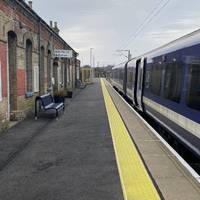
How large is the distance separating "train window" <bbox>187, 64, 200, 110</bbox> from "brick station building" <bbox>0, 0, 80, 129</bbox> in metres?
5.66

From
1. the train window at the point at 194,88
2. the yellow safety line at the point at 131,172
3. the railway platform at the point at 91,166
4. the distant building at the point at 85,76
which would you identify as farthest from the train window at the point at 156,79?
the distant building at the point at 85,76

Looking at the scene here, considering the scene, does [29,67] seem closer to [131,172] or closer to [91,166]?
[91,166]

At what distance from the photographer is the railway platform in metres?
5.06

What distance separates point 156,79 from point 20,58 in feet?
16.4

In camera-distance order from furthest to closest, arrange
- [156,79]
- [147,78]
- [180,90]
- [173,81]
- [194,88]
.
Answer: [147,78] → [156,79] → [173,81] → [180,90] → [194,88]

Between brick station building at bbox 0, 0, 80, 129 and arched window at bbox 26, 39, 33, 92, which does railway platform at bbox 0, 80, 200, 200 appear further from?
arched window at bbox 26, 39, 33, 92

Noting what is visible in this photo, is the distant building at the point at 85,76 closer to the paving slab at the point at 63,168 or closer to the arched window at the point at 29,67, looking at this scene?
the arched window at the point at 29,67

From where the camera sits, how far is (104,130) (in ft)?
34.8

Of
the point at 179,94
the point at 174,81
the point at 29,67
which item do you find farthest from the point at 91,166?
the point at 29,67

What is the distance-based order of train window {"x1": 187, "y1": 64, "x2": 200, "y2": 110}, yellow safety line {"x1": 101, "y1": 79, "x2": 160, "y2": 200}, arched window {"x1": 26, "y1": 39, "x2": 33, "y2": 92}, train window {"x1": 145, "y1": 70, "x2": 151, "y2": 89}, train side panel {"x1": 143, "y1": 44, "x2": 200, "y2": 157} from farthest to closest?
1. arched window {"x1": 26, "y1": 39, "x2": 33, "y2": 92}
2. train window {"x1": 145, "y1": 70, "x2": 151, "y2": 89}
3. train side panel {"x1": 143, "y1": 44, "x2": 200, "y2": 157}
4. train window {"x1": 187, "y1": 64, "x2": 200, "y2": 110}
5. yellow safety line {"x1": 101, "y1": 79, "x2": 160, "y2": 200}

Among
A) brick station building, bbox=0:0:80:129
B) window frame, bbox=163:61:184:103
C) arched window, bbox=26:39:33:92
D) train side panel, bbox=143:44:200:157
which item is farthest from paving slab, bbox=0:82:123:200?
arched window, bbox=26:39:33:92

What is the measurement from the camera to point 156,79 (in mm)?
11531

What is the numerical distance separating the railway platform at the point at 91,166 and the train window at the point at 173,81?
1.16 meters

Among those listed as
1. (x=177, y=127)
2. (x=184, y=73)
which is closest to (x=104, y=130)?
(x=177, y=127)
